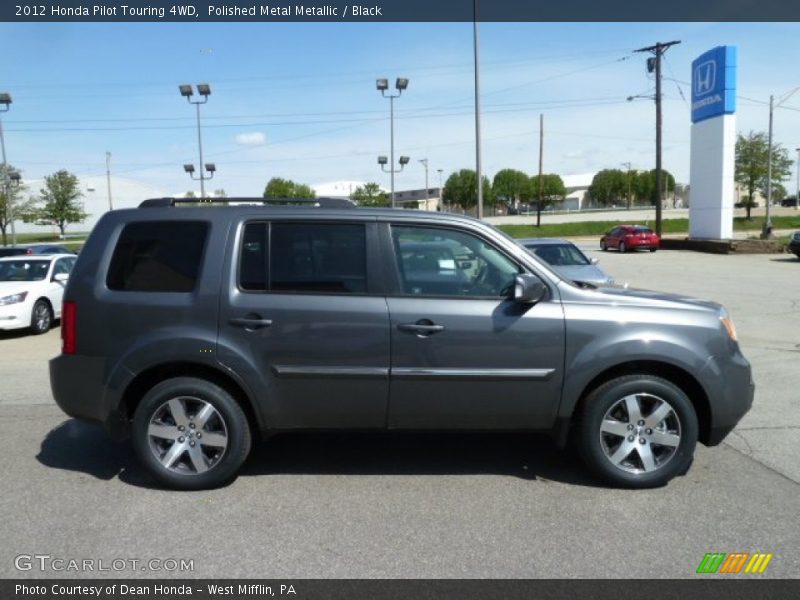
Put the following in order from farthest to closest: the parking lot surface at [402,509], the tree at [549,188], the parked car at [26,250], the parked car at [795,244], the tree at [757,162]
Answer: the tree at [549,188] → the tree at [757,162] → the parked car at [795,244] → the parked car at [26,250] → the parking lot surface at [402,509]

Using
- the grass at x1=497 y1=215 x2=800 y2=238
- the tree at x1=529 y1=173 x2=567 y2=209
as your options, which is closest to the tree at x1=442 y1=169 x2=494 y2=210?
the tree at x1=529 y1=173 x2=567 y2=209

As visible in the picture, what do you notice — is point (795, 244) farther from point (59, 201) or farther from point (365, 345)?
point (59, 201)

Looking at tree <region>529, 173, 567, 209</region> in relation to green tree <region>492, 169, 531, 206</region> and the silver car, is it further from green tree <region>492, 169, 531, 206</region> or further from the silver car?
the silver car

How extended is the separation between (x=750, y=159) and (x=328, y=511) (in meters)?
67.1

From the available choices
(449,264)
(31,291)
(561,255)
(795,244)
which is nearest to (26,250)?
(31,291)

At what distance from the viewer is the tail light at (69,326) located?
14.6 feet

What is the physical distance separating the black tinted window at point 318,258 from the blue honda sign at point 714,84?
30.7m

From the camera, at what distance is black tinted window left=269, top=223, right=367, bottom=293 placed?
14.6 feet

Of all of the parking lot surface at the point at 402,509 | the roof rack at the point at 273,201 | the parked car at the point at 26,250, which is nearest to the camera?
the parking lot surface at the point at 402,509

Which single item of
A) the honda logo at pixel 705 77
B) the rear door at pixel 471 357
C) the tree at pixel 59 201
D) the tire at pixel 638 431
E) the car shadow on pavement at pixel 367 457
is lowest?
the car shadow on pavement at pixel 367 457

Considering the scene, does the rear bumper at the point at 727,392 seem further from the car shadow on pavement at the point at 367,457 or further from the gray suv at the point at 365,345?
the car shadow on pavement at the point at 367,457

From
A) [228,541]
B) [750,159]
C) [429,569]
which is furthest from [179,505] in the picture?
[750,159]

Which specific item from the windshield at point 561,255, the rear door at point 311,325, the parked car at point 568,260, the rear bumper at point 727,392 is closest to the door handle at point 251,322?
the rear door at point 311,325
